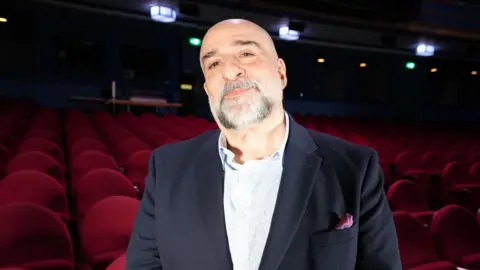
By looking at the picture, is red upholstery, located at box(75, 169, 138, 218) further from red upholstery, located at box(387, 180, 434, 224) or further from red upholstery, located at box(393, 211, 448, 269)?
red upholstery, located at box(387, 180, 434, 224)

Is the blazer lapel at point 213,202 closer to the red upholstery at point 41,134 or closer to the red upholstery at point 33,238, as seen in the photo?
the red upholstery at point 33,238

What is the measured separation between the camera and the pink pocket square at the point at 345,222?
86 centimetres

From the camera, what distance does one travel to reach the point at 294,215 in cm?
90

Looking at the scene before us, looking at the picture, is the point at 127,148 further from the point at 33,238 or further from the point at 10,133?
the point at 33,238

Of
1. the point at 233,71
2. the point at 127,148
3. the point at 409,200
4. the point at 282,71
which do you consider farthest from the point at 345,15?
the point at 233,71

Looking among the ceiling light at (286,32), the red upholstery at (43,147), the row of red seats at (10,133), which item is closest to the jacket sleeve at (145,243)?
the row of red seats at (10,133)

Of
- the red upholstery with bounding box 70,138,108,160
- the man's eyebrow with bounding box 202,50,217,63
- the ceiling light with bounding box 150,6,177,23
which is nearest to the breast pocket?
the man's eyebrow with bounding box 202,50,217,63

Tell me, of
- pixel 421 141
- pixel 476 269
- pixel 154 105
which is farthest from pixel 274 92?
pixel 154 105

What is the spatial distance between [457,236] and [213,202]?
2039 millimetres

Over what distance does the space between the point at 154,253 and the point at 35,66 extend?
10245 mm

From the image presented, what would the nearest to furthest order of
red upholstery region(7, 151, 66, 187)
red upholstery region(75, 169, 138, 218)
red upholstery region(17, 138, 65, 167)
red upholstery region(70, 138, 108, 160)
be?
red upholstery region(75, 169, 138, 218) < red upholstery region(7, 151, 66, 187) < red upholstery region(17, 138, 65, 167) < red upholstery region(70, 138, 108, 160)

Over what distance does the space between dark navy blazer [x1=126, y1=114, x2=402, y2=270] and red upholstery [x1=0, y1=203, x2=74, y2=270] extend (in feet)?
4.19

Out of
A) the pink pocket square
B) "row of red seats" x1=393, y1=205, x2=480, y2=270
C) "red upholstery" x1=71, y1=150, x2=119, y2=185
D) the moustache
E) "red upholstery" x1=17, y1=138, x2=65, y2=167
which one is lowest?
"row of red seats" x1=393, y1=205, x2=480, y2=270

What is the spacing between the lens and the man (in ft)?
2.92
